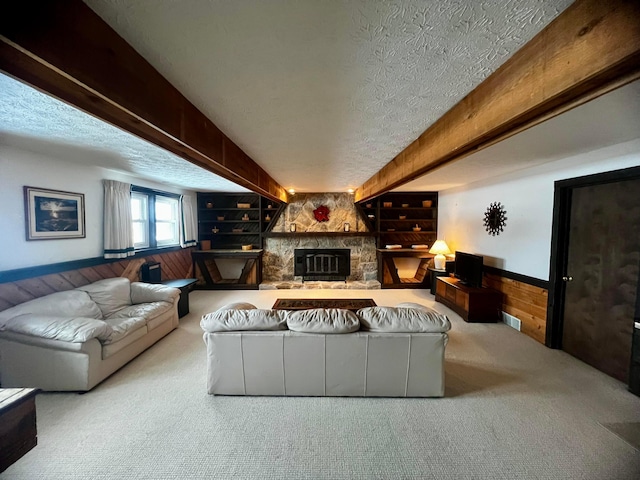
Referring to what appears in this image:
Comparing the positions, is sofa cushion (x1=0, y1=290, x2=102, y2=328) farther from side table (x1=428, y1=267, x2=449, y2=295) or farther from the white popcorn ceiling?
side table (x1=428, y1=267, x2=449, y2=295)

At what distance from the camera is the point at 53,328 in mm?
2121

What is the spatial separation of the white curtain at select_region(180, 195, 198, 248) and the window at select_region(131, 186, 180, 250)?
11 cm

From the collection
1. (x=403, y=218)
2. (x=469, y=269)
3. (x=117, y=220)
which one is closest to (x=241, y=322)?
(x=117, y=220)

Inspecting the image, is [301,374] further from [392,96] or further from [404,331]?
[392,96]

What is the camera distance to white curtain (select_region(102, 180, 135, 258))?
3.40 metres

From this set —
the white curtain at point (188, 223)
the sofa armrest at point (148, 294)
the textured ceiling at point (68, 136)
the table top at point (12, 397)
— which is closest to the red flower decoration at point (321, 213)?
the white curtain at point (188, 223)

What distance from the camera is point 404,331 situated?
80.7 inches

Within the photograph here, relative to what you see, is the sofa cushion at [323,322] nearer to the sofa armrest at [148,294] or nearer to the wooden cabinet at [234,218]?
the sofa armrest at [148,294]

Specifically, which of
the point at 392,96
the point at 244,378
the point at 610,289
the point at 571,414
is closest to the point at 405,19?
the point at 392,96

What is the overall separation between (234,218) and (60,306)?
149 inches

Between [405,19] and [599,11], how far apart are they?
604 millimetres

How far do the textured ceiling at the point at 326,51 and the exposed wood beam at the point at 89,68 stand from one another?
6 centimetres

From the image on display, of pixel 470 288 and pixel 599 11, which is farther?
pixel 470 288

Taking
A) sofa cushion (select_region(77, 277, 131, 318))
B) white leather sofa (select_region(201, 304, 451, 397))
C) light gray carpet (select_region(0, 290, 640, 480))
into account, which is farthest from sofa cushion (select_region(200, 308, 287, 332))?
sofa cushion (select_region(77, 277, 131, 318))
